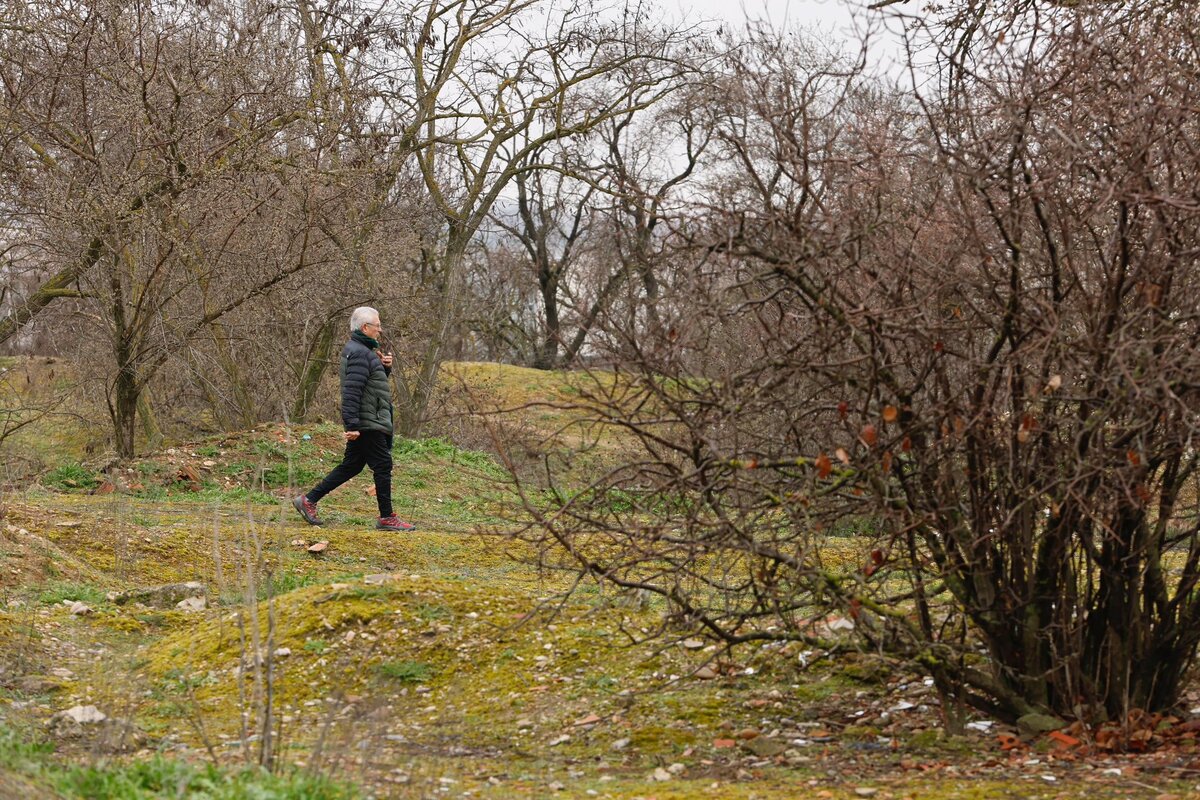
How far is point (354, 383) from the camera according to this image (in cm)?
1053

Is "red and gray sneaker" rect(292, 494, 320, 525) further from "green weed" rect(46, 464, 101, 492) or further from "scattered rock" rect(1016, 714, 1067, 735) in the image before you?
"scattered rock" rect(1016, 714, 1067, 735)

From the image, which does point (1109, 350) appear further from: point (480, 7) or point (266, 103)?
→ point (480, 7)

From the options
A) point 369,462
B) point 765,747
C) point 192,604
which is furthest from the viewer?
point 369,462

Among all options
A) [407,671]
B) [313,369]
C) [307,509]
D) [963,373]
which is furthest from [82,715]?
[313,369]

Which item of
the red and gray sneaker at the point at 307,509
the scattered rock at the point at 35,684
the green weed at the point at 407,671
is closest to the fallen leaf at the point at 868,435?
the green weed at the point at 407,671

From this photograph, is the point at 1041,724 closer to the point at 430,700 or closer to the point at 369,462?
the point at 430,700

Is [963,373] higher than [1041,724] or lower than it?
higher

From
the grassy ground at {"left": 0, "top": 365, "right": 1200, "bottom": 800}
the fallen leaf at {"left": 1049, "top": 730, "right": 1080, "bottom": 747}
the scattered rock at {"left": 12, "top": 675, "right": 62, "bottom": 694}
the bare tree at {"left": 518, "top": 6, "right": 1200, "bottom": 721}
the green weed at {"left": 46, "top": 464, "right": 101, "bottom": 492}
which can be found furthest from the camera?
the green weed at {"left": 46, "top": 464, "right": 101, "bottom": 492}

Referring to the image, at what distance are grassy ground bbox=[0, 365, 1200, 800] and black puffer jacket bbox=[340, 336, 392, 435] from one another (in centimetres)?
193

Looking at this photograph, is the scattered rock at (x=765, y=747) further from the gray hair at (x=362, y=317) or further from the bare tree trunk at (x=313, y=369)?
the bare tree trunk at (x=313, y=369)

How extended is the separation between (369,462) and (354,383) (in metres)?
0.77

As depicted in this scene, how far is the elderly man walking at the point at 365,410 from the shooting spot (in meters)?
10.6

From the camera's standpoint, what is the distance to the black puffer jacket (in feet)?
34.6

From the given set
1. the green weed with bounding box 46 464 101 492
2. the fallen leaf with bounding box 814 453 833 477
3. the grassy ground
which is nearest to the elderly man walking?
the grassy ground
